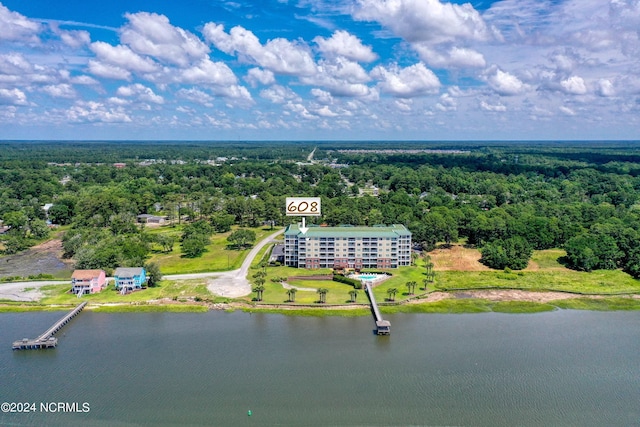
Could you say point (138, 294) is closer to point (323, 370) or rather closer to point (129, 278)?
point (129, 278)

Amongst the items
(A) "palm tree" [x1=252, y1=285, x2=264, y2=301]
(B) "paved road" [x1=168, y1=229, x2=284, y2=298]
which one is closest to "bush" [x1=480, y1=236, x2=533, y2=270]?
(A) "palm tree" [x1=252, y1=285, x2=264, y2=301]

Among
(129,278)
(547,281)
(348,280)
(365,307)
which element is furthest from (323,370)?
(547,281)

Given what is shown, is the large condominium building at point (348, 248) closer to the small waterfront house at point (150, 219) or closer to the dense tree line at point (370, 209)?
the dense tree line at point (370, 209)

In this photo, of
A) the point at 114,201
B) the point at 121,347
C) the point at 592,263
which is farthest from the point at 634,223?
the point at 114,201

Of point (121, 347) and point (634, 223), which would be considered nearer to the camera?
point (121, 347)

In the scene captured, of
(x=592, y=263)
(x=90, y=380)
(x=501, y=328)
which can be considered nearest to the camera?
(x=90, y=380)

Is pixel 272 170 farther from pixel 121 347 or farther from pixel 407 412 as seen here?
pixel 407 412

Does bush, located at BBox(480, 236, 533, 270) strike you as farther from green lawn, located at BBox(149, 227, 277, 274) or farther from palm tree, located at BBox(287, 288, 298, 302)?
green lawn, located at BBox(149, 227, 277, 274)
